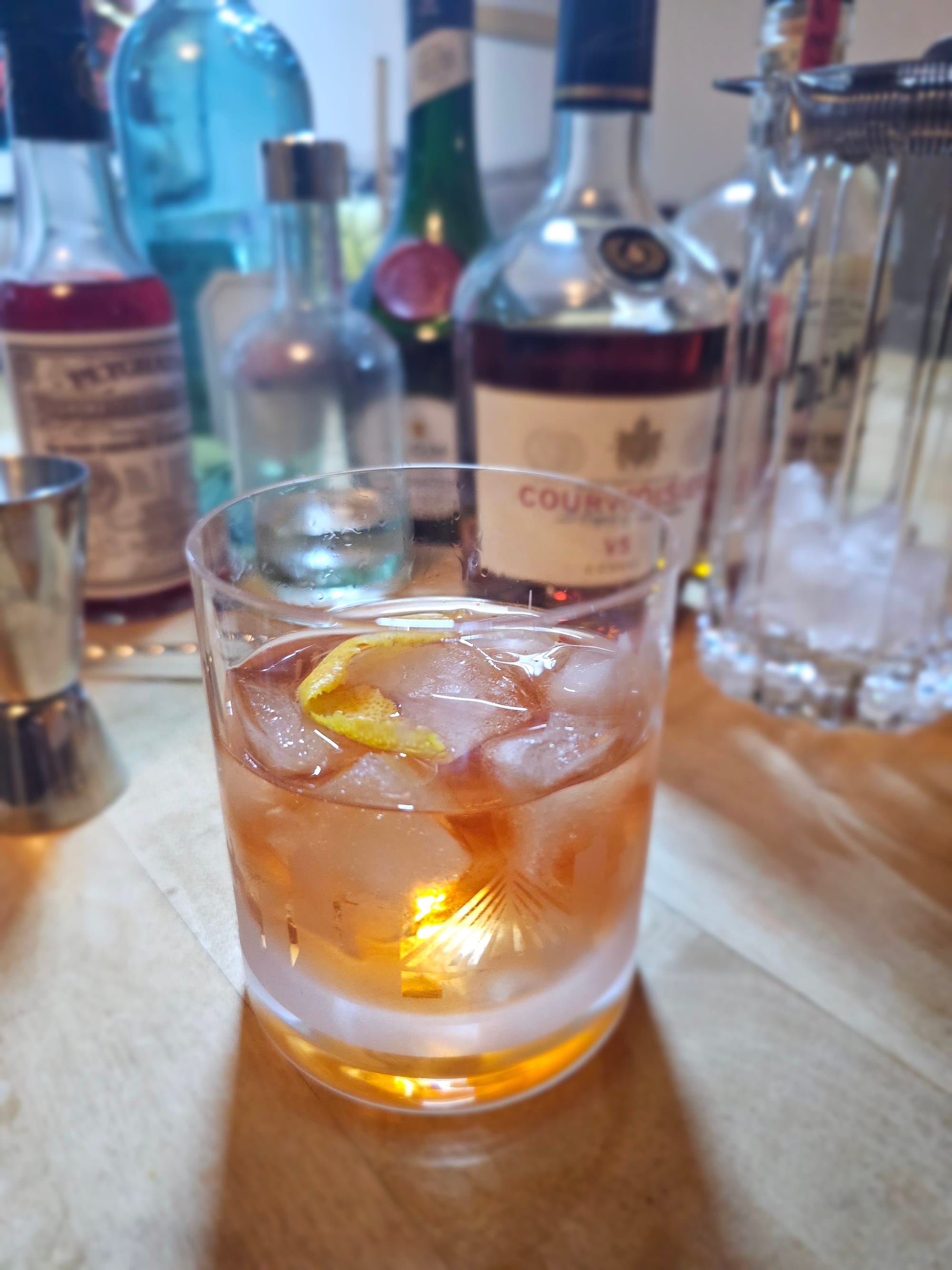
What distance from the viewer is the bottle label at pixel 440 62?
68 cm

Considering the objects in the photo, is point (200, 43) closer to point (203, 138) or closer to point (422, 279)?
point (203, 138)

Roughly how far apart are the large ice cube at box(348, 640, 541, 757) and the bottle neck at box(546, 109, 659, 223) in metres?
0.42

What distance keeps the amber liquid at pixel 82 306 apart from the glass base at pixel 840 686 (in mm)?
426

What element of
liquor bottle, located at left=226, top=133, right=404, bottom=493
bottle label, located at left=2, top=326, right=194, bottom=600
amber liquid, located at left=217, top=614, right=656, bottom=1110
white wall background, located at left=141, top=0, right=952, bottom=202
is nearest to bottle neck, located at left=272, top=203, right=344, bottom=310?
liquor bottle, located at left=226, top=133, right=404, bottom=493

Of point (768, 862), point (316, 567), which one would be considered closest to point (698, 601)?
point (768, 862)

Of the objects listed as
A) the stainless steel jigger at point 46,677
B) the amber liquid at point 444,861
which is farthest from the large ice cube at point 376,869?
the stainless steel jigger at point 46,677

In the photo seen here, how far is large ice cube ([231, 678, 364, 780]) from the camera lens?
0.90ft

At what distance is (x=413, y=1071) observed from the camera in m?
0.27

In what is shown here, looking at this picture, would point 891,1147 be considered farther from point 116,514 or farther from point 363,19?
point 363,19

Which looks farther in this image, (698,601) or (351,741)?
(698,601)

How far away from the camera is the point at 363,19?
905 millimetres

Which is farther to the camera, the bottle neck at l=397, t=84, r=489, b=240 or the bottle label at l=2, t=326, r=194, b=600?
the bottle neck at l=397, t=84, r=489, b=240

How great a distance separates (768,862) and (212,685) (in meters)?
0.25

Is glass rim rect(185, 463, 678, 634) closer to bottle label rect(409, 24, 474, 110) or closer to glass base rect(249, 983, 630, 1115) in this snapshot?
glass base rect(249, 983, 630, 1115)
